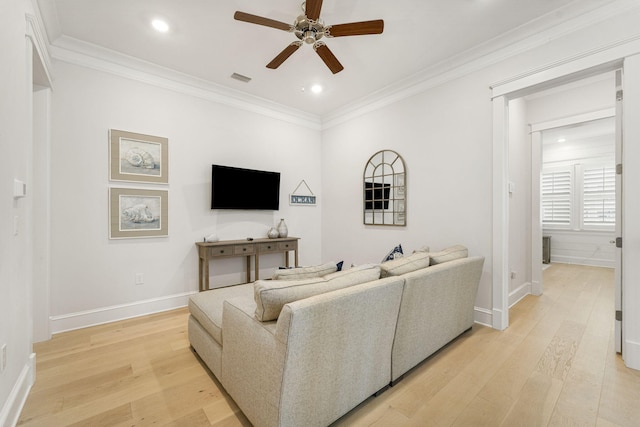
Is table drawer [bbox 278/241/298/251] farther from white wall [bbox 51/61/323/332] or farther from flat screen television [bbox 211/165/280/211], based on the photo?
flat screen television [bbox 211/165/280/211]

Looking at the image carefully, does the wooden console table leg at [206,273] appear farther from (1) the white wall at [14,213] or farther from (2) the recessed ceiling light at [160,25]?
(2) the recessed ceiling light at [160,25]

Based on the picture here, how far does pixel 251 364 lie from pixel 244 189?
2814 millimetres

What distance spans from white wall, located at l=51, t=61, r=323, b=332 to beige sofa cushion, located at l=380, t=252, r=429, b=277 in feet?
8.51

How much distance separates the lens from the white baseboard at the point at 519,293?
343 cm

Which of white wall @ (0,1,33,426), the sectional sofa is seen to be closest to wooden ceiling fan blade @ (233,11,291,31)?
white wall @ (0,1,33,426)

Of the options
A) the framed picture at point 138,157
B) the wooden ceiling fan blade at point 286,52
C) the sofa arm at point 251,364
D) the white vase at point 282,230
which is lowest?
the sofa arm at point 251,364

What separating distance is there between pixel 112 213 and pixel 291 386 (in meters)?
2.84

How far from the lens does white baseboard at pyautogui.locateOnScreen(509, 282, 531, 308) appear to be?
343 cm

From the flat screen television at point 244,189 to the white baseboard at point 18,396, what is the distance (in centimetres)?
217

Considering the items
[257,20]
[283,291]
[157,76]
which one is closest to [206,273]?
[283,291]

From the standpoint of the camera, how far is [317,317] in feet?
4.20

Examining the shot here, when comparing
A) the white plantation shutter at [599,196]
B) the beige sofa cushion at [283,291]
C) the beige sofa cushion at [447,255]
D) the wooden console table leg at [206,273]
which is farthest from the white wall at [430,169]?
the white plantation shutter at [599,196]

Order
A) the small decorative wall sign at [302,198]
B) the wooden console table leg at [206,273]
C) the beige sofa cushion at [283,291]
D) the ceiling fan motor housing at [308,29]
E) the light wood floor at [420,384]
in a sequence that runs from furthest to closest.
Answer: the small decorative wall sign at [302,198], the wooden console table leg at [206,273], the ceiling fan motor housing at [308,29], the light wood floor at [420,384], the beige sofa cushion at [283,291]

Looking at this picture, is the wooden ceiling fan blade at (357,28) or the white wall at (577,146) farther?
the white wall at (577,146)
